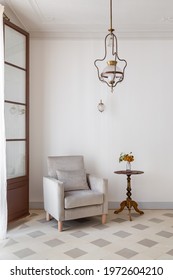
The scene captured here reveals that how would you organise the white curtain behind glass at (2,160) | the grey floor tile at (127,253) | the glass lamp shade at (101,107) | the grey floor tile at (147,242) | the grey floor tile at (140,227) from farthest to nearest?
the glass lamp shade at (101,107) < the grey floor tile at (140,227) < the white curtain behind glass at (2,160) < the grey floor tile at (147,242) < the grey floor tile at (127,253)

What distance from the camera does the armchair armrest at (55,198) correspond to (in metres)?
3.41

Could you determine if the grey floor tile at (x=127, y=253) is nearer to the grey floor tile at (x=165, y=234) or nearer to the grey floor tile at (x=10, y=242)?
the grey floor tile at (x=165, y=234)

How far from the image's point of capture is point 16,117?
3924 mm

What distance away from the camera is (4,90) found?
362 centimetres

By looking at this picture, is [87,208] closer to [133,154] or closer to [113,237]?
[113,237]

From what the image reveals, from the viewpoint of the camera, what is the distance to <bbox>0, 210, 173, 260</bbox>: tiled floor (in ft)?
9.23

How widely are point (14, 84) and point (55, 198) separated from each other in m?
1.73

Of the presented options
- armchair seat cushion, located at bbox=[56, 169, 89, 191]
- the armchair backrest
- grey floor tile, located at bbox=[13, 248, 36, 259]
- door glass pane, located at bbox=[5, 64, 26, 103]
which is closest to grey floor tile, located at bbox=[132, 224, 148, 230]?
armchair seat cushion, located at bbox=[56, 169, 89, 191]

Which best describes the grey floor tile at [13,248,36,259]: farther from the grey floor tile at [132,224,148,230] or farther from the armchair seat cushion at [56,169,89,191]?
the grey floor tile at [132,224,148,230]

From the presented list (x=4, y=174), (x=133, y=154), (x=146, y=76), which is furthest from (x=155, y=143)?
(x=4, y=174)

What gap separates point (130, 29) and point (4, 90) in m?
2.24

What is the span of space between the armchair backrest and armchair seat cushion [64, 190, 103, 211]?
0.45 metres

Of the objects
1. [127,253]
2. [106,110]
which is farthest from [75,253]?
[106,110]

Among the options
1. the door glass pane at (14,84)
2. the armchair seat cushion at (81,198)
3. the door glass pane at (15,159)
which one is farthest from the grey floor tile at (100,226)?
the door glass pane at (14,84)
